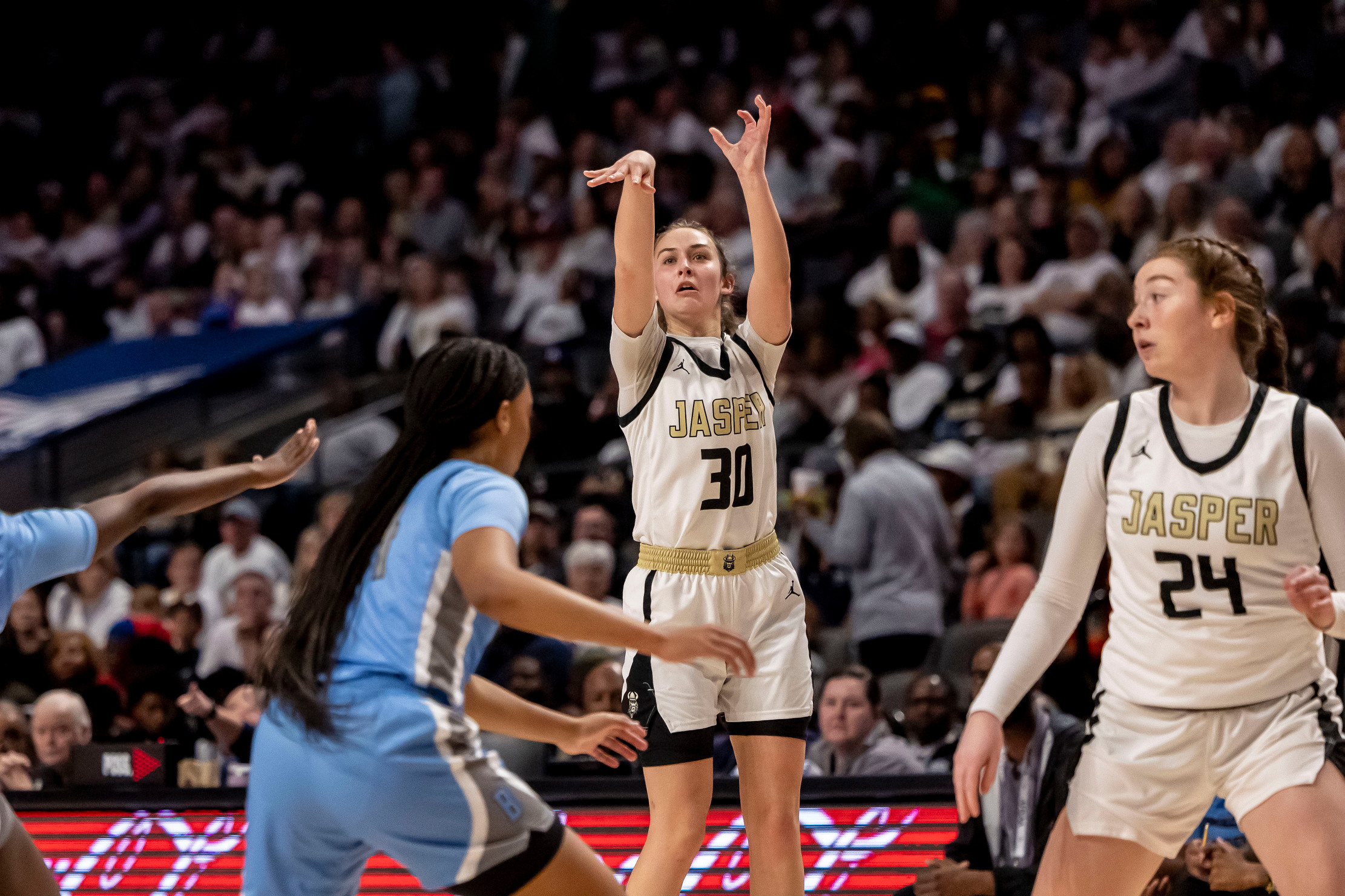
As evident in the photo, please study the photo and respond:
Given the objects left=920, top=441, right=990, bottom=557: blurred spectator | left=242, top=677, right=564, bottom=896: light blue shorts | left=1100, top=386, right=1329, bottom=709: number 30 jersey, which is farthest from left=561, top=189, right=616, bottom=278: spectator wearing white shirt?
left=242, top=677, right=564, bottom=896: light blue shorts

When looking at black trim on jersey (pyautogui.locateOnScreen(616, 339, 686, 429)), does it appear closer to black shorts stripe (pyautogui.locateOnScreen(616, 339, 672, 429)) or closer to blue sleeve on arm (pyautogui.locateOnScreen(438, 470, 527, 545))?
black shorts stripe (pyautogui.locateOnScreen(616, 339, 672, 429))

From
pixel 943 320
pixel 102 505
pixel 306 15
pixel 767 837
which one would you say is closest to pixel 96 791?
pixel 102 505

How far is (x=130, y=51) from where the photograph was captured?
14852 millimetres

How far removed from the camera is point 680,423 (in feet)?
13.3

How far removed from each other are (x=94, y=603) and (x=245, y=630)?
145 cm

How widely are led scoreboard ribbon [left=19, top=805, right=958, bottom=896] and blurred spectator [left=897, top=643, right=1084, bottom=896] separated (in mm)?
121

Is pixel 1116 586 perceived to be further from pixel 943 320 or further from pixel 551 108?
pixel 551 108

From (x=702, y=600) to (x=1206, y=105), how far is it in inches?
283

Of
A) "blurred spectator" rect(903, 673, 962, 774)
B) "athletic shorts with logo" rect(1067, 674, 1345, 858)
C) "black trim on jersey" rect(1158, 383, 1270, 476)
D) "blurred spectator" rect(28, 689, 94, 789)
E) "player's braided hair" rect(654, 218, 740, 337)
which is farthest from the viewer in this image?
"blurred spectator" rect(28, 689, 94, 789)

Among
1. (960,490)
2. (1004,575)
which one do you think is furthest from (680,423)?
(960,490)

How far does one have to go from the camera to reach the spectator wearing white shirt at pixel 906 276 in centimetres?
976

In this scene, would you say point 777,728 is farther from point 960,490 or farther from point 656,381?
point 960,490

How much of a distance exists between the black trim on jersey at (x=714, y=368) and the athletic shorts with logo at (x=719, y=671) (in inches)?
20.9

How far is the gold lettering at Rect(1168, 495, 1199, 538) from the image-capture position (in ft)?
10.5
